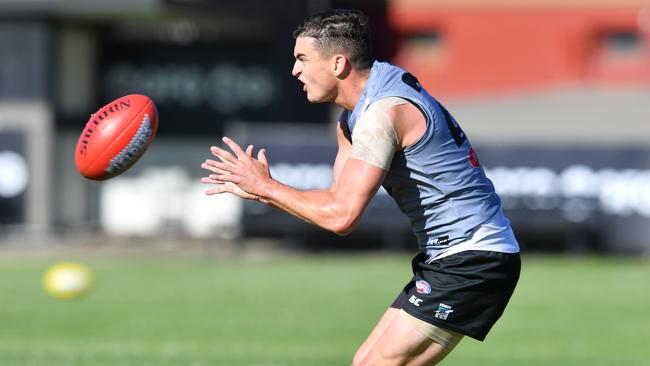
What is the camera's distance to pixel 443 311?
6555mm

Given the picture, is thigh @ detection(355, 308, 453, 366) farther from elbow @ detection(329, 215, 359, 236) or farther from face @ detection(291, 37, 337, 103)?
face @ detection(291, 37, 337, 103)

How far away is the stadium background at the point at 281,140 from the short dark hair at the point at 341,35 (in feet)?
38.3

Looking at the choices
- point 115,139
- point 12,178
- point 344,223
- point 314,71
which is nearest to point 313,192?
point 344,223

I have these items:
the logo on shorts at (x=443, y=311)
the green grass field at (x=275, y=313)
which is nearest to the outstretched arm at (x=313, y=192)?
the logo on shorts at (x=443, y=311)

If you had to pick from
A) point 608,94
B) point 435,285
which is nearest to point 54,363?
point 435,285

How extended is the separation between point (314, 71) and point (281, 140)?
852 inches

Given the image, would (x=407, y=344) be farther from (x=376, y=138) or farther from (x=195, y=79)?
(x=195, y=79)

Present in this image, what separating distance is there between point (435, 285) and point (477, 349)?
845 centimetres

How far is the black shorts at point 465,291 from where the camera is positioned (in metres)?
6.56

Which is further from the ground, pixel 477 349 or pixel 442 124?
pixel 442 124

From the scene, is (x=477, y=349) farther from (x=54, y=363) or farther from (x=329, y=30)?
(x=329, y=30)

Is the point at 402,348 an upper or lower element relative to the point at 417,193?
lower

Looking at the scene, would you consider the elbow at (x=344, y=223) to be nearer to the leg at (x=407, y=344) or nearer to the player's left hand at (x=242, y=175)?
the player's left hand at (x=242, y=175)

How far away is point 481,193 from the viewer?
6.69 m
